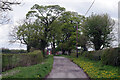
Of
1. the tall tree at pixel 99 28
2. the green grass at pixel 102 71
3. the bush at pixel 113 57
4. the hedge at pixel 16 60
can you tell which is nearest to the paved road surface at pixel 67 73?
the green grass at pixel 102 71

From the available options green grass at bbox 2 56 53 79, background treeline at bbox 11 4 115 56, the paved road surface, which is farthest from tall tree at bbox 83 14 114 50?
green grass at bbox 2 56 53 79

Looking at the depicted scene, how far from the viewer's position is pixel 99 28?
1249 inches

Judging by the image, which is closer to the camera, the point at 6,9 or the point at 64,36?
the point at 6,9

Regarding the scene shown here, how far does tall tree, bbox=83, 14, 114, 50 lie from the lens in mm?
32000

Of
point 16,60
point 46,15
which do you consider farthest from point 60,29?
point 16,60

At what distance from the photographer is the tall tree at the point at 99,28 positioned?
32000 mm

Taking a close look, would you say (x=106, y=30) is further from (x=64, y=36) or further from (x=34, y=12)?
(x=64, y=36)

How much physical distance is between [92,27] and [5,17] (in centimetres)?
2116

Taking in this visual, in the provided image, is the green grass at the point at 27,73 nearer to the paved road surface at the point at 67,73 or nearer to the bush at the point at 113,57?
the paved road surface at the point at 67,73

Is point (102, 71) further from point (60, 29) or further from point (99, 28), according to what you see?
point (60, 29)

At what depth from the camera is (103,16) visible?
3403 cm

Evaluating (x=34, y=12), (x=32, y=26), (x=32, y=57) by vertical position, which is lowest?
(x=32, y=57)

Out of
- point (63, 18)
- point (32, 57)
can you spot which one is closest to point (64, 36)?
point (63, 18)

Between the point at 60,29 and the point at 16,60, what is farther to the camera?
the point at 60,29
